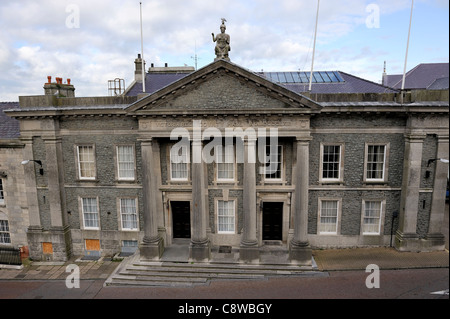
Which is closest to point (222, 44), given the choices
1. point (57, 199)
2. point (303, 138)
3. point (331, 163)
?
point (303, 138)

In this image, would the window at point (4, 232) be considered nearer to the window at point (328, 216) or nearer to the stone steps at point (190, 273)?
the stone steps at point (190, 273)

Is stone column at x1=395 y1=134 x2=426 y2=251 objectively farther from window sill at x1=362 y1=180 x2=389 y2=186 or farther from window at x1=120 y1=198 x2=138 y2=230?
window at x1=120 y1=198 x2=138 y2=230

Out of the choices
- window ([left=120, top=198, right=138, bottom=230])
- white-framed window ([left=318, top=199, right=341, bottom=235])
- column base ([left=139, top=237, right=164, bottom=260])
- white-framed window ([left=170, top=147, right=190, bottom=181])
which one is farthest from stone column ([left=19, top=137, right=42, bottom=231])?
white-framed window ([left=318, top=199, right=341, bottom=235])

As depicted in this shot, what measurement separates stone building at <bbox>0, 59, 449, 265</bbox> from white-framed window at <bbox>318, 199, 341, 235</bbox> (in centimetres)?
7

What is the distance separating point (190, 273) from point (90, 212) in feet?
26.3

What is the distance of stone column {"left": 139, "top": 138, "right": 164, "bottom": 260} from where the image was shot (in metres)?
16.3

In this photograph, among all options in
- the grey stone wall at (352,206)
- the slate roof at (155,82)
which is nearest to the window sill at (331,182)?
the grey stone wall at (352,206)

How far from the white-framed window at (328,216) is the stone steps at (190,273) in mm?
3156

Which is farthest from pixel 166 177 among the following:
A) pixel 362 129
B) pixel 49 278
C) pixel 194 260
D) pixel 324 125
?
pixel 362 129

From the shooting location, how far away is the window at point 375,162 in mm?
16812

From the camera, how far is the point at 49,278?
1639cm

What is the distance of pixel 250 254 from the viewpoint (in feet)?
53.2

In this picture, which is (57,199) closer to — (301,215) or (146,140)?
(146,140)

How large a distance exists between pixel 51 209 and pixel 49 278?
4167 mm
